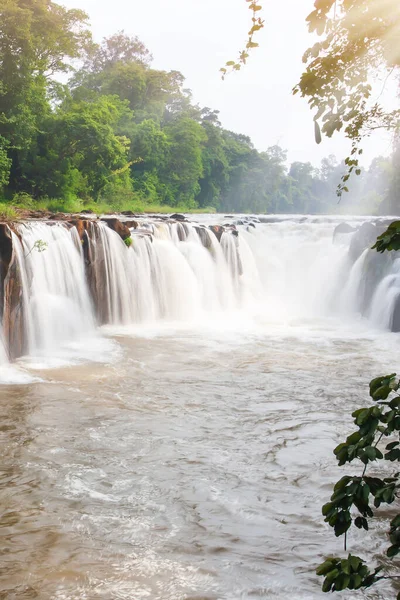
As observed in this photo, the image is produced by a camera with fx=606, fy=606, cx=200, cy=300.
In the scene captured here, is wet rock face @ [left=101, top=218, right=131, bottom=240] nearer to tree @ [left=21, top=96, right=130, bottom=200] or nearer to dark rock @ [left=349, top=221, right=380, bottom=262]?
dark rock @ [left=349, top=221, right=380, bottom=262]

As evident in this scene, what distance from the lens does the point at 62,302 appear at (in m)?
12.9

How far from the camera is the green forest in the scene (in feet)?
85.6

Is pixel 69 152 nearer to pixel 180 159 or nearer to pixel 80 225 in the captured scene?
pixel 80 225

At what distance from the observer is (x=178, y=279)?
55.6ft

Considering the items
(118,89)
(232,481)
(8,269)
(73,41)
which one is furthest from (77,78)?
(232,481)

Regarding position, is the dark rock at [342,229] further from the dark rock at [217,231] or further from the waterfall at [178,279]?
the dark rock at [217,231]

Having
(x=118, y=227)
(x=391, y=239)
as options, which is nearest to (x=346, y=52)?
(x=391, y=239)

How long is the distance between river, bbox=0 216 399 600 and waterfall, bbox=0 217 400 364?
1.61 feet

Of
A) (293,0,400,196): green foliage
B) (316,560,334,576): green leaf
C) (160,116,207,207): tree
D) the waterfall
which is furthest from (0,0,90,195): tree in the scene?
(316,560,334,576): green leaf

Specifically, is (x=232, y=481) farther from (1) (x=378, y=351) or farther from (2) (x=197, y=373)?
(1) (x=378, y=351)

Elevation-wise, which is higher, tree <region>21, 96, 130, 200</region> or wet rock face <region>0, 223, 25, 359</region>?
tree <region>21, 96, 130, 200</region>

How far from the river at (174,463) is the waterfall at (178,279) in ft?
1.61

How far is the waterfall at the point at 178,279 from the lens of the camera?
39.1 feet

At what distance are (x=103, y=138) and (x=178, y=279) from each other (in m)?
12.9
